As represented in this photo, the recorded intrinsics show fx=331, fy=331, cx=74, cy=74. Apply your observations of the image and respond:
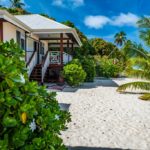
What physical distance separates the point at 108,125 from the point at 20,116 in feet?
24.3

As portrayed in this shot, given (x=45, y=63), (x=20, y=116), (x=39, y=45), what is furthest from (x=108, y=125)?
(x=39, y=45)

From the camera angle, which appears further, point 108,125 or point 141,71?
point 141,71

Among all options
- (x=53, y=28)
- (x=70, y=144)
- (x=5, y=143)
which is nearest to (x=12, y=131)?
(x=5, y=143)

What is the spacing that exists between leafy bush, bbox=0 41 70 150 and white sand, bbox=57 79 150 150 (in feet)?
14.3

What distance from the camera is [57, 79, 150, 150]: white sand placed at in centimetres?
775

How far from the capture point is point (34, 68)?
24312 mm

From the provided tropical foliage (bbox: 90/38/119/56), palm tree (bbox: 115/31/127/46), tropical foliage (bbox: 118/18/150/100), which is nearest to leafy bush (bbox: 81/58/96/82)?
tropical foliage (bbox: 118/18/150/100)

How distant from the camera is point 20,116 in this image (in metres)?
2.68

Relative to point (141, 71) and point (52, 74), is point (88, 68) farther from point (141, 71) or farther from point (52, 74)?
point (141, 71)

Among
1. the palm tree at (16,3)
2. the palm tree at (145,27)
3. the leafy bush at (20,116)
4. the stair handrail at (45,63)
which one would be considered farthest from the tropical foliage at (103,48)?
the leafy bush at (20,116)

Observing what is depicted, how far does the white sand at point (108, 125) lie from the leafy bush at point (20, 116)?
4.36 m

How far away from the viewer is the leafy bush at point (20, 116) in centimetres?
260

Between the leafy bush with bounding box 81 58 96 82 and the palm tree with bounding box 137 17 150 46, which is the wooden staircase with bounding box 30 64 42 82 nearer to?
the leafy bush with bounding box 81 58 96 82

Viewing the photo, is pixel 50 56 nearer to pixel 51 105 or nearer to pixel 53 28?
pixel 53 28
